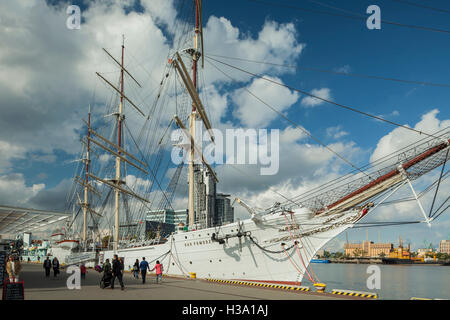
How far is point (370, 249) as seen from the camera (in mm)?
148625

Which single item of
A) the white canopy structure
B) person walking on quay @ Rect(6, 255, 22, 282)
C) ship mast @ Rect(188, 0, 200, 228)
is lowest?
person walking on quay @ Rect(6, 255, 22, 282)

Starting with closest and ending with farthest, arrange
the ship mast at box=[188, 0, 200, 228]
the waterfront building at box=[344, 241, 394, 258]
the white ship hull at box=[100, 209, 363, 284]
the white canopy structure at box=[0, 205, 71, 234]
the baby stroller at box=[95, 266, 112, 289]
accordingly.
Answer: the baby stroller at box=[95, 266, 112, 289] < the white canopy structure at box=[0, 205, 71, 234] < the white ship hull at box=[100, 209, 363, 284] < the ship mast at box=[188, 0, 200, 228] < the waterfront building at box=[344, 241, 394, 258]

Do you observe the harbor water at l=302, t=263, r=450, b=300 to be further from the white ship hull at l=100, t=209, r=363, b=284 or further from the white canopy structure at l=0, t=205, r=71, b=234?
the white canopy structure at l=0, t=205, r=71, b=234

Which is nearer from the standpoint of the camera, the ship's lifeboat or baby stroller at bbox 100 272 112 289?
baby stroller at bbox 100 272 112 289

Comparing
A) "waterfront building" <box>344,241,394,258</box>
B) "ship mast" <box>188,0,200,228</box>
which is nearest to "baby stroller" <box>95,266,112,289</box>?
"ship mast" <box>188,0,200,228</box>

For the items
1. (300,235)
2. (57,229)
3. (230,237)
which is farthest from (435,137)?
(57,229)

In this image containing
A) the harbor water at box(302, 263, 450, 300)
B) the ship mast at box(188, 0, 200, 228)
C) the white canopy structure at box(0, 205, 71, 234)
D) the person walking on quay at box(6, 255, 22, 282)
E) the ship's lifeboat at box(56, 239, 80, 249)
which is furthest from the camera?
the ship's lifeboat at box(56, 239, 80, 249)

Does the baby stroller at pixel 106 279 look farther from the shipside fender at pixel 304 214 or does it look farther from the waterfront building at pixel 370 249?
the waterfront building at pixel 370 249

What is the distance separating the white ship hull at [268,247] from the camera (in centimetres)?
1678

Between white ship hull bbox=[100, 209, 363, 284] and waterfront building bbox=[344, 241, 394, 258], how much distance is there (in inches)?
5049

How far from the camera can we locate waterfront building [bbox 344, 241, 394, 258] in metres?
140
